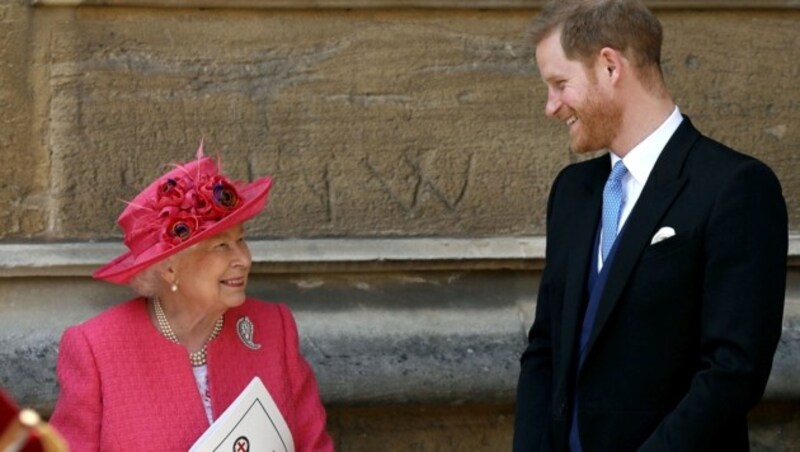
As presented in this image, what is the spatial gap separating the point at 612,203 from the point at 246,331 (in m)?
0.90

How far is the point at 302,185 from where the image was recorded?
461cm

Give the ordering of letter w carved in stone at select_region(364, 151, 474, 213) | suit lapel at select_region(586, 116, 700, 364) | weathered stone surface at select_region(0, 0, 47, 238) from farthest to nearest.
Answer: letter w carved in stone at select_region(364, 151, 474, 213)
weathered stone surface at select_region(0, 0, 47, 238)
suit lapel at select_region(586, 116, 700, 364)

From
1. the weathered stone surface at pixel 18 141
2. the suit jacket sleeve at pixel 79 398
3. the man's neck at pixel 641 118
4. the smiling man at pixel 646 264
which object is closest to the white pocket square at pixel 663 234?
the smiling man at pixel 646 264

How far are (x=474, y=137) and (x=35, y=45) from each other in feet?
3.96

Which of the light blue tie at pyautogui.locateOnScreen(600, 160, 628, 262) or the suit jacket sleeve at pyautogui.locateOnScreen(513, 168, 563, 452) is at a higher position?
the light blue tie at pyautogui.locateOnScreen(600, 160, 628, 262)

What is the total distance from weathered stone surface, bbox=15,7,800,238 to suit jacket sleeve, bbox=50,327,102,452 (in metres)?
0.96

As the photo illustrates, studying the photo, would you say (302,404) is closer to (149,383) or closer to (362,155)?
(149,383)

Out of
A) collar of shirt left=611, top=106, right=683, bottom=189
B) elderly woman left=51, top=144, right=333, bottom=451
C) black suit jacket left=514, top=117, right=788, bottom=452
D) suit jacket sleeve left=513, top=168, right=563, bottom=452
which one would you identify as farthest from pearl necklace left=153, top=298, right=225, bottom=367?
collar of shirt left=611, top=106, right=683, bottom=189

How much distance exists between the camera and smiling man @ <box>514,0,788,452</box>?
3088mm

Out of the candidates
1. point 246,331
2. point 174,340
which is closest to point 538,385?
point 246,331

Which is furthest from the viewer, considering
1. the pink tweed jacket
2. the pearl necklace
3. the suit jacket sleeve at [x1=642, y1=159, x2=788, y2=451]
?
the pearl necklace

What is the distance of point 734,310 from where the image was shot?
3.07 m

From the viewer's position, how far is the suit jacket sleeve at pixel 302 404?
3750 millimetres

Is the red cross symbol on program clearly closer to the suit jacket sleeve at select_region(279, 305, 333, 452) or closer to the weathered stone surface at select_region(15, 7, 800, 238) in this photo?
the suit jacket sleeve at select_region(279, 305, 333, 452)
